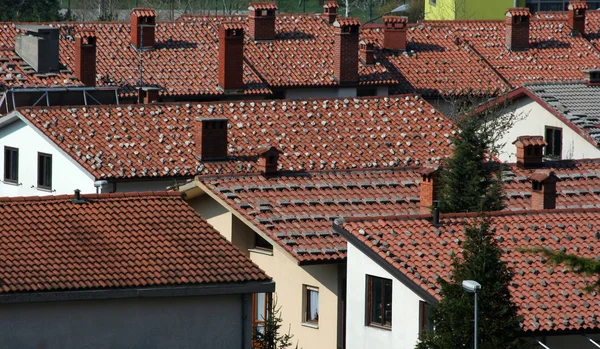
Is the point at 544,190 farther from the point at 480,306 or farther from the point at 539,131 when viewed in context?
the point at 539,131

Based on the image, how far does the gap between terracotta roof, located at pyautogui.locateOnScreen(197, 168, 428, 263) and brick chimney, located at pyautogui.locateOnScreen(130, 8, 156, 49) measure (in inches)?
763

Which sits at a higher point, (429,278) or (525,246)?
(525,246)

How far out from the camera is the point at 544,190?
33531 mm

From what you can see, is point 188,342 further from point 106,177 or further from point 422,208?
point 106,177

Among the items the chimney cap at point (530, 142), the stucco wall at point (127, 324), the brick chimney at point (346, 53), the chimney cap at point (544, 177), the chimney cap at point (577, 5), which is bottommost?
the stucco wall at point (127, 324)

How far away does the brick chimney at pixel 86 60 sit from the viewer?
50.2m

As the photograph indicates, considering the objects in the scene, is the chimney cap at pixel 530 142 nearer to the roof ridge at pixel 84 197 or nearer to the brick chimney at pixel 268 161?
the brick chimney at pixel 268 161

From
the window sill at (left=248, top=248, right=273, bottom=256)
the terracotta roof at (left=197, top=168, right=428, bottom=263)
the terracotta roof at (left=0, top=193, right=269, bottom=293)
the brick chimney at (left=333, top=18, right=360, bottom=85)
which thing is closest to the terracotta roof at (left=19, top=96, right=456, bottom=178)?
the terracotta roof at (left=197, top=168, right=428, bottom=263)

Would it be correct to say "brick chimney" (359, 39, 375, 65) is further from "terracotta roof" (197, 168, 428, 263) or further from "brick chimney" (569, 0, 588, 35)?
"terracotta roof" (197, 168, 428, 263)

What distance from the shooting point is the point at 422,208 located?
33.4m

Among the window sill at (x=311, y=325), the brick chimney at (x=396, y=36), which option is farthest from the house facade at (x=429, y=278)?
the brick chimney at (x=396, y=36)

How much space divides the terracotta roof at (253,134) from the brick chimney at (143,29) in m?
11.9

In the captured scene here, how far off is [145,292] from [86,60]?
26645 millimetres

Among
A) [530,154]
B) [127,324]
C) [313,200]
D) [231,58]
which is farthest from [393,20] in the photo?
[127,324]
